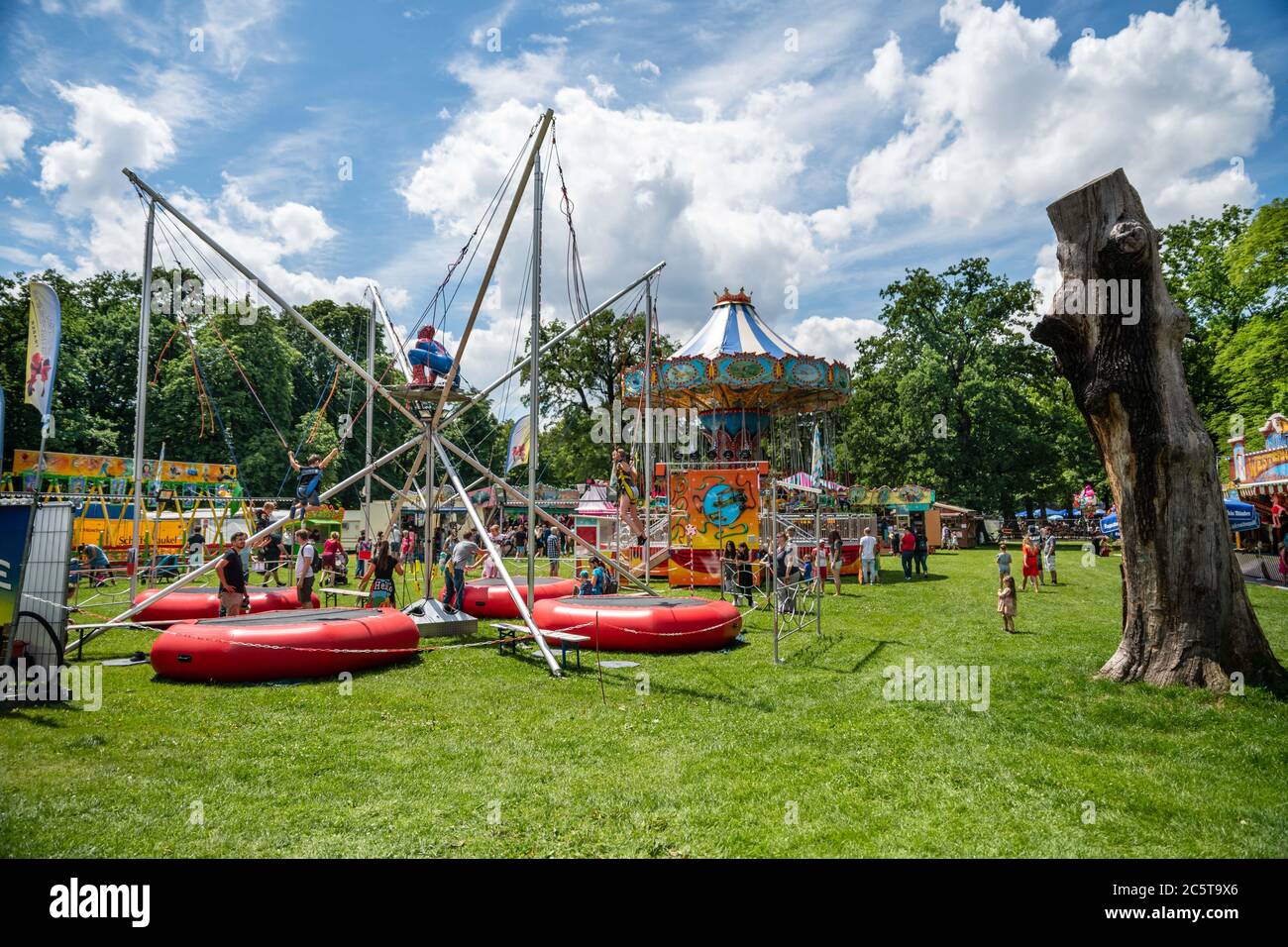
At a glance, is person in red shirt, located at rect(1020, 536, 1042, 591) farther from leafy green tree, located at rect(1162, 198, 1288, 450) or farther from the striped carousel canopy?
the striped carousel canopy

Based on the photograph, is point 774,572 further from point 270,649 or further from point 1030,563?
point 1030,563

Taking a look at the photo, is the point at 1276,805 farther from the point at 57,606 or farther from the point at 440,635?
the point at 57,606

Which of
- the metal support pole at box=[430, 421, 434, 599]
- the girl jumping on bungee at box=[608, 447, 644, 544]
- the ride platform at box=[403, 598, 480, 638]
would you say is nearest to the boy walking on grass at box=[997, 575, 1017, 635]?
the girl jumping on bungee at box=[608, 447, 644, 544]

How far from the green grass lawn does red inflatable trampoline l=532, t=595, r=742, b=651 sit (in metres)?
1.09

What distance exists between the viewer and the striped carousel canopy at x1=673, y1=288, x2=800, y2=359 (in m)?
25.7

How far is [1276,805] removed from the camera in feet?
18.4

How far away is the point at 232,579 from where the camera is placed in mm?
11797

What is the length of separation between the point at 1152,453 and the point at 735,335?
1836 centimetres

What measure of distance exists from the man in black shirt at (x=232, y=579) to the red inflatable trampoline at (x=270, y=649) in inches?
51.4

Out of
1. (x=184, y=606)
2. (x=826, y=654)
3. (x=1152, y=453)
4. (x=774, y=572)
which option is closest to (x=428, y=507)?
(x=184, y=606)

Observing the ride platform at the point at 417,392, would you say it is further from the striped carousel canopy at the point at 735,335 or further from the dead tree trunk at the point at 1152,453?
the striped carousel canopy at the point at 735,335

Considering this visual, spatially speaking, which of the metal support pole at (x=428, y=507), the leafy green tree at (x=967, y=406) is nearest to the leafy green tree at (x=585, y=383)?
the leafy green tree at (x=967, y=406)

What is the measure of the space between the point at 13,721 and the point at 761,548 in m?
15.0

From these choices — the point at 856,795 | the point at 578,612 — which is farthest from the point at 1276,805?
the point at 578,612
